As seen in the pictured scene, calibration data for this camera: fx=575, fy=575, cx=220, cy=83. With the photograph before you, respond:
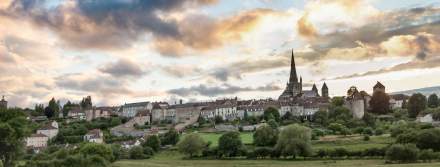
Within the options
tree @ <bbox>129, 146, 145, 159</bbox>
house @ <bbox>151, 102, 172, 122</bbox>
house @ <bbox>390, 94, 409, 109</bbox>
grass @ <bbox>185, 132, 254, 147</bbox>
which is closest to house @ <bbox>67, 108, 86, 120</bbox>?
house @ <bbox>151, 102, 172, 122</bbox>

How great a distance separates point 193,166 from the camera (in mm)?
68875

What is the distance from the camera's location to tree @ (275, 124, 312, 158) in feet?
250

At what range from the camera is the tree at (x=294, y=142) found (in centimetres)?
7631

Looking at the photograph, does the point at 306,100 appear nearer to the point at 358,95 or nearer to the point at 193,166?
the point at 358,95

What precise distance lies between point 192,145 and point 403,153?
3428cm

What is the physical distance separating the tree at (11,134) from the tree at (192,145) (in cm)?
3382

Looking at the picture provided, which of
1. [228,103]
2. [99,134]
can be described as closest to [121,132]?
[99,134]

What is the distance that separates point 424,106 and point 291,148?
53.2 meters

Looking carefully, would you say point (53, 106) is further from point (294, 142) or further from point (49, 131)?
point (294, 142)

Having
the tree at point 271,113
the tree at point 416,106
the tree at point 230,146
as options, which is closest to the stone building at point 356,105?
the tree at point 416,106

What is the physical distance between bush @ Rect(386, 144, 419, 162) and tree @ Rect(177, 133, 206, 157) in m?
32.4

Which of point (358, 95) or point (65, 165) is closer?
point (65, 165)

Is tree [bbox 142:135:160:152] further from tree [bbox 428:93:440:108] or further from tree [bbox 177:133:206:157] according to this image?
tree [bbox 428:93:440:108]

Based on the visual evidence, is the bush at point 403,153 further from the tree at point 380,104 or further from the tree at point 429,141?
the tree at point 380,104
